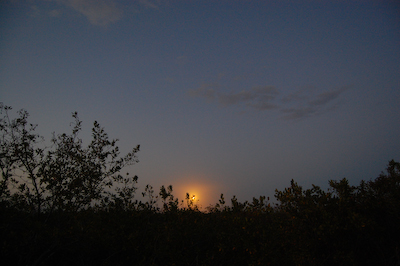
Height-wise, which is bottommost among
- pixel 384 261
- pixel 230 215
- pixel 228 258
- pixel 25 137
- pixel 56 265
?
pixel 384 261

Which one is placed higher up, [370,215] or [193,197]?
[193,197]

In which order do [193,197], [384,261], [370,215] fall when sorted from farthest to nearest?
[193,197] → [370,215] → [384,261]

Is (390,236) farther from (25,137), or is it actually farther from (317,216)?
(25,137)

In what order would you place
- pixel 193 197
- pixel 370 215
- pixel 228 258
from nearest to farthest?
pixel 370 215 → pixel 228 258 → pixel 193 197

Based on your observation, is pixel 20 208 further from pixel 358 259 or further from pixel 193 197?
pixel 358 259

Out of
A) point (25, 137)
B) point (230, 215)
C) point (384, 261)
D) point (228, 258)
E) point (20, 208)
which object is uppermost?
point (25, 137)

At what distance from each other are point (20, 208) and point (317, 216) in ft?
28.6

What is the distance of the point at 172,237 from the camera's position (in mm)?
6938

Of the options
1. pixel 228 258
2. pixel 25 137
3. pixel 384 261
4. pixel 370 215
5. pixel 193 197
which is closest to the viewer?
pixel 384 261

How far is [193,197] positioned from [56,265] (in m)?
4.70

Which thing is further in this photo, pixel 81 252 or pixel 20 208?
pixel 20 208

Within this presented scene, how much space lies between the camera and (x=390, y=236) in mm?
6480

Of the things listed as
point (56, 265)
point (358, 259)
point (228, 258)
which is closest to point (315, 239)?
point (358, 259)

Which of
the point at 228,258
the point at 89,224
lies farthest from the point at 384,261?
the point at 89,224
